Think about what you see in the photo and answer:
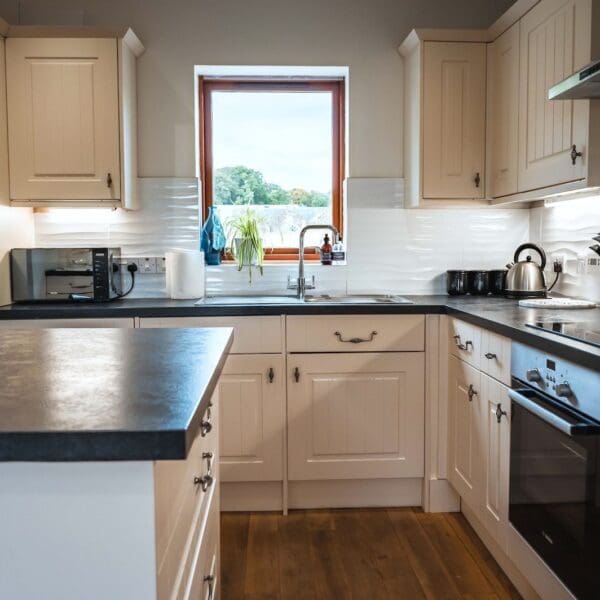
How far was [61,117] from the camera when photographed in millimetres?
2824

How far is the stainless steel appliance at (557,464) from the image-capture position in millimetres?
1431

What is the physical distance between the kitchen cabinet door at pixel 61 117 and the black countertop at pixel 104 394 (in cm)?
147

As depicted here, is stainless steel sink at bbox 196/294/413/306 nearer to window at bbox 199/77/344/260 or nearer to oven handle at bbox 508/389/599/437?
window at bbox 199/77/344/260

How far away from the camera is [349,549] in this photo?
2.36 metres

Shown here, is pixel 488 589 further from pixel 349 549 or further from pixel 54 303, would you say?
pixel 54 303

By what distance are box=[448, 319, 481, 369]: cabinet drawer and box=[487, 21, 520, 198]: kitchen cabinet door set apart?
67 cm

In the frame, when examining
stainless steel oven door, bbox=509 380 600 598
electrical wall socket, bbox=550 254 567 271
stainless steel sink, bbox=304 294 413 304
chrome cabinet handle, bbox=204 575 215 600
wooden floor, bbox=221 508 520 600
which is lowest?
wooden floor, bbox=221 508 520 600

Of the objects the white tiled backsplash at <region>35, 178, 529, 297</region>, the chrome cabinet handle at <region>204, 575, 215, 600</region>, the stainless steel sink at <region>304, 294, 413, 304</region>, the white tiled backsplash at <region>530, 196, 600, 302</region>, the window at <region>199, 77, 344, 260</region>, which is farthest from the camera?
the window at <region>199, 77, 344, 260</region>

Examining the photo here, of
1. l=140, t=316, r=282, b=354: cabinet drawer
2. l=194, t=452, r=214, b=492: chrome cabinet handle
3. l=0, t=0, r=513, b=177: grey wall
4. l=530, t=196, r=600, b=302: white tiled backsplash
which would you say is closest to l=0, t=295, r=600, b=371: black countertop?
l=140, t=316, r=282, b=354: cabinet drawer

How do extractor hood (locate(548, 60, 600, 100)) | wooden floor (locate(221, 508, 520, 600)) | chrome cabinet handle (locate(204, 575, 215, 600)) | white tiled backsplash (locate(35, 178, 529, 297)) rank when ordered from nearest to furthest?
chrome cabinet handle (locate(204, 575, 215, 600)) → extractor hood (locate(548, 60, 600, 100)) → wooden floor (locate(221, 508, 520, 600)) → white tiled backsplash (locate(35, 178, 529, 297))

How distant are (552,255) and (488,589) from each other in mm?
1580

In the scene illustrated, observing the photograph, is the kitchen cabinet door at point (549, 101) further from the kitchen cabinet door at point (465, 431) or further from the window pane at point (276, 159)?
the window pane at point (276, 159)

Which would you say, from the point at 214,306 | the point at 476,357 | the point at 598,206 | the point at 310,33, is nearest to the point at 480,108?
the point at 598,206

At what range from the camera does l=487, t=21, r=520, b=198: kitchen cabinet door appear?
2650mm
